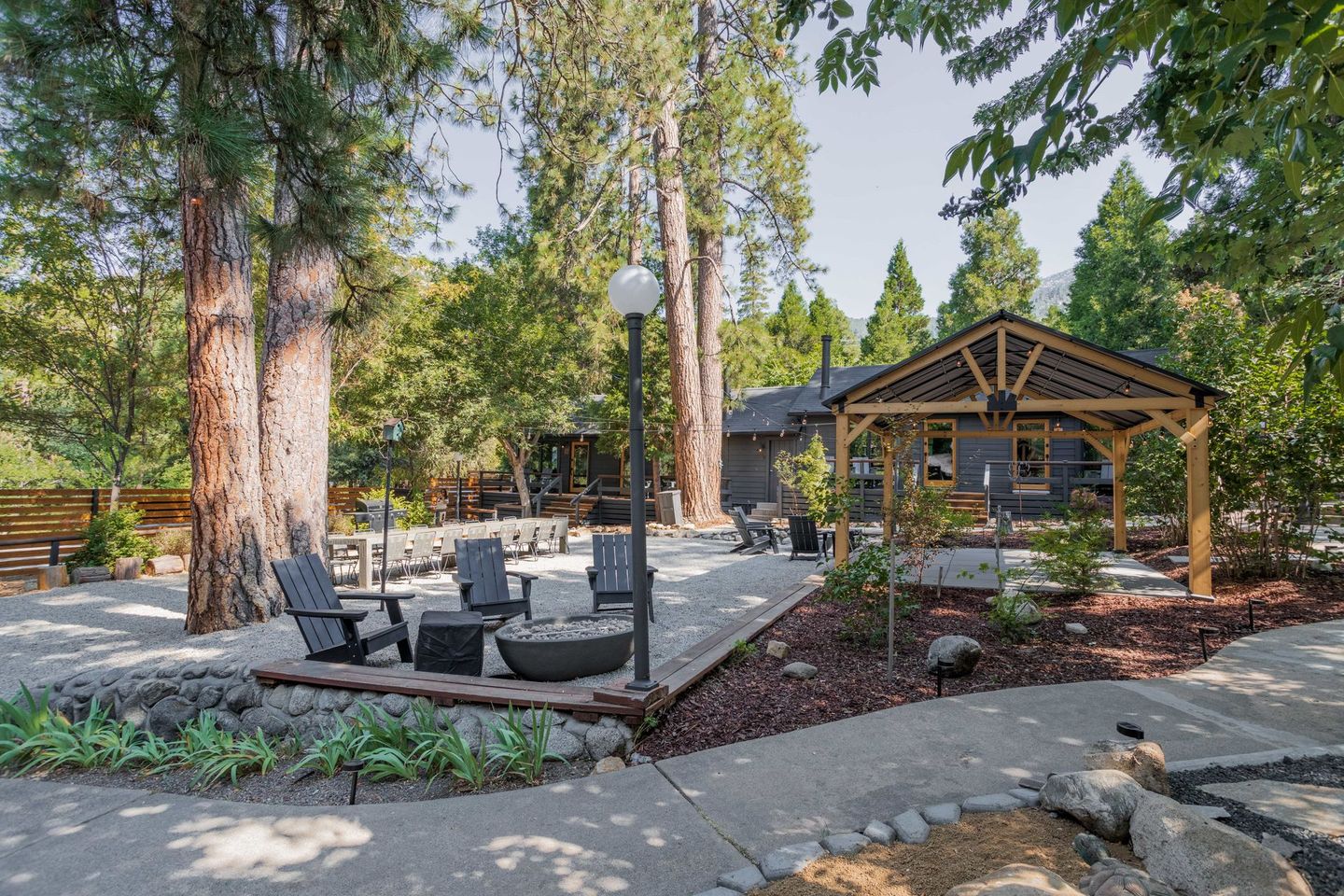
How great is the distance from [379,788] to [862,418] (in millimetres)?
7382

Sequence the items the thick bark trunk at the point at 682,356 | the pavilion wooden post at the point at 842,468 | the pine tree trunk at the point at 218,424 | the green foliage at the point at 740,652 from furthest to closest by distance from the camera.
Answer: the thick bark trunk at the point at 682,356 < the pavilion wooden post at the point at 842,468 < the pine tree trunk at the point at 218,424 < the green foliage at the point at 740,652

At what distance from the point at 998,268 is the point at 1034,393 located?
29822 millimetres

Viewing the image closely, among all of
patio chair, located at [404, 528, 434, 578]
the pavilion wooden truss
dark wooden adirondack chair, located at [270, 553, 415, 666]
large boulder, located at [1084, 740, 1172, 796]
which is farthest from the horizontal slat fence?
large boulder, located at [1084, 740, 1172, 796]

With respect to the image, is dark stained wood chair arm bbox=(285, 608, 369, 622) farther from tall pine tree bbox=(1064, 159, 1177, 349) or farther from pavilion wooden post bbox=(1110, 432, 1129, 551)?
tall pine tree bbox=(1064, 159, 1177, 349)

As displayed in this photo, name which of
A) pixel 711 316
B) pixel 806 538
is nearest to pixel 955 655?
pixel 806 538

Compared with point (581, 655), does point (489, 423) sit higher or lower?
higher

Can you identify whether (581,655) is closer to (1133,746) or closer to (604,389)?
(1133,746)

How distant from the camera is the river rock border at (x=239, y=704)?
13.2 feet

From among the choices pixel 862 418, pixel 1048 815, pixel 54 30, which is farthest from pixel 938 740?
pixel 862 418

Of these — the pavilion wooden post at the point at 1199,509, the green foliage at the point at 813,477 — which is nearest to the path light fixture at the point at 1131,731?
the pavilion wooden post at the point at 1199,509

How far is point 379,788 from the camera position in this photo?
3.70 meters

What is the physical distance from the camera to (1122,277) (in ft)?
103

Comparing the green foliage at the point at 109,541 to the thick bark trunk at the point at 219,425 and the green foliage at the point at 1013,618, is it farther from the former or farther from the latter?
the green foliage at the point at 1013,618

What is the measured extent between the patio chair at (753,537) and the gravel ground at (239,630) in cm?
54
